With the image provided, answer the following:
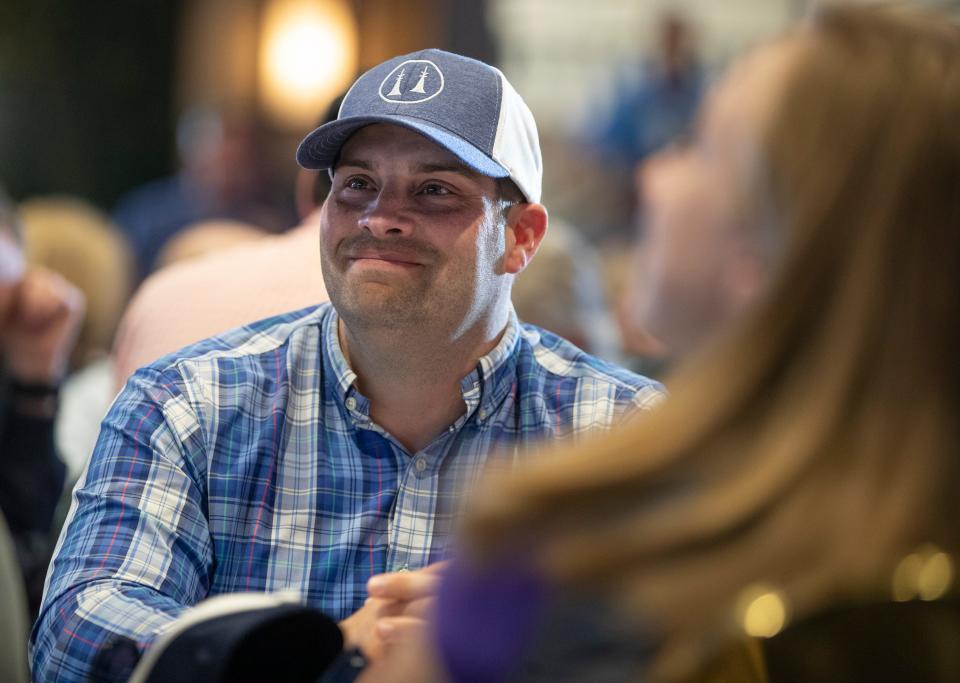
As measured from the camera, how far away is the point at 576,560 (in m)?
0.95

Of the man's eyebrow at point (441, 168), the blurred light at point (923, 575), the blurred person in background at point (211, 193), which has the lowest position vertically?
the blurred light at point (923, 575)

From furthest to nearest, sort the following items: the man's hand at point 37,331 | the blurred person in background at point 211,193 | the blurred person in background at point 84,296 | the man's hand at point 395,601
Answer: the blurred person in background at point 211,193, the blurred person in background at point 84,296, the man's hand at point 37,331, the man's hand at point 395,601

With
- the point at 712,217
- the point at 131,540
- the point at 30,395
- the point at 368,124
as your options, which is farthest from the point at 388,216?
the point at 30,395

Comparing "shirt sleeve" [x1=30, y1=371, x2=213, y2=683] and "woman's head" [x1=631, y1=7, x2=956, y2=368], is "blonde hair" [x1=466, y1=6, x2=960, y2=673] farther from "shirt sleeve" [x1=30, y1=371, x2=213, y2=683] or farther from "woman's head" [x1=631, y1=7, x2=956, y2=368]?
"shirt sleeve" [x1=30, y1=371, x2=213, y2=683]

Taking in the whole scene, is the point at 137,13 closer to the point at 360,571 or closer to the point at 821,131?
the point at 360,571

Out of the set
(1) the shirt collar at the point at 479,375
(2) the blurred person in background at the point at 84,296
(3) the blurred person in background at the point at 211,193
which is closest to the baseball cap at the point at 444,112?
(1) the shirt collar at the point at 479,375

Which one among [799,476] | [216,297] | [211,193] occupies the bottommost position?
[799,476]

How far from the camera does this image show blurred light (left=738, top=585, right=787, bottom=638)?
3.12ft

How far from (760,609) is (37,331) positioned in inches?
84.0

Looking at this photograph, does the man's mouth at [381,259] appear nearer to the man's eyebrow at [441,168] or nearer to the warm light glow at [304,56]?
the man's eyebrow at [441,168]

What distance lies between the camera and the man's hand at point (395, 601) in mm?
1393

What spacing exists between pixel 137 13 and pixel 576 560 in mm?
8266

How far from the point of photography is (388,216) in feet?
6.08

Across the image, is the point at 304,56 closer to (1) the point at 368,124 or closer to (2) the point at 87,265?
(2) the point at 87,265
